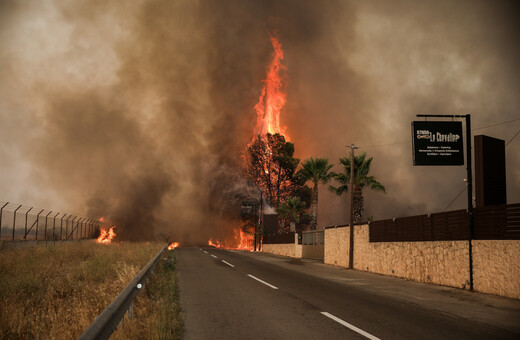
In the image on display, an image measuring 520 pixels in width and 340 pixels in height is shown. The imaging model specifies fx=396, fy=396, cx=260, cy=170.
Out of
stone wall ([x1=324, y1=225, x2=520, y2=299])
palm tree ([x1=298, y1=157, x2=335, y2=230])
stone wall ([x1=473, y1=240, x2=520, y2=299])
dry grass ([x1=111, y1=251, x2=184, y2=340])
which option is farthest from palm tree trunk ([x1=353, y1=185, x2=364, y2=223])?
dry grass ([x1=111, y1=251, x2=184, y2=340])

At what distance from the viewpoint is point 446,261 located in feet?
50.3

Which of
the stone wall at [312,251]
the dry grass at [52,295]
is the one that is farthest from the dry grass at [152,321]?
the stone wall at [312,251]

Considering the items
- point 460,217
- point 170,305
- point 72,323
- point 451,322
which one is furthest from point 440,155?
point 72,323

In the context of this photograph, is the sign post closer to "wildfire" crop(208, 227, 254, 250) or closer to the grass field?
the grass field

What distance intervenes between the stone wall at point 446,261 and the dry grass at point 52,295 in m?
11.2

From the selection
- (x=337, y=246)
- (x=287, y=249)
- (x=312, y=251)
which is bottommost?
(x=287, y=249)

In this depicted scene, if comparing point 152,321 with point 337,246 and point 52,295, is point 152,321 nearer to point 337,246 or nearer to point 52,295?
point 52,295

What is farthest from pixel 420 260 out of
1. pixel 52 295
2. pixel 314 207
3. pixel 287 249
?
pixel 314 207

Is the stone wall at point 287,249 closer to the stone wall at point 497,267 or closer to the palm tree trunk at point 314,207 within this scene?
the palm tree trunk at point 314,207

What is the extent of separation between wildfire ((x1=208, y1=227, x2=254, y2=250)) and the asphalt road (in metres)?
60.5

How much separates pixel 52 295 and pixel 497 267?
1319 cm

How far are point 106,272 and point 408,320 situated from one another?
10.7 m

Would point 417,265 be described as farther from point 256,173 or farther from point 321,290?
point 256,173

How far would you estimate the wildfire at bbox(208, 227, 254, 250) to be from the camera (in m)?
76.4
